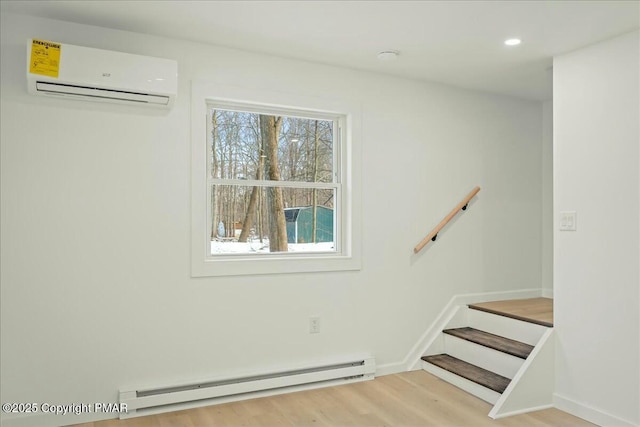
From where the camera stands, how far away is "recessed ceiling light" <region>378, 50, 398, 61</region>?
3.20 m

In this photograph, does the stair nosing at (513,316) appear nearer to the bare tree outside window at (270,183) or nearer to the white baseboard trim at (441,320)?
the white baseboard trim at (441,320)

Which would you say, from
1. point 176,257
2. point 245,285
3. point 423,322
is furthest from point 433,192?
point 176,257

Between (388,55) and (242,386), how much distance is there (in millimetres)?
2396

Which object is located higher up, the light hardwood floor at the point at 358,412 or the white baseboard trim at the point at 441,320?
the white baseboard trim at the point at 441,320

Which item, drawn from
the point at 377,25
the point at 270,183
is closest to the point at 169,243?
the point at 270,183

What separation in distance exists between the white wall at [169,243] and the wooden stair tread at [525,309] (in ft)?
0.92

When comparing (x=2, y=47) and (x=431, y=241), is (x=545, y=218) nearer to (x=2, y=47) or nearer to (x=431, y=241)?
(x=431, y=241)

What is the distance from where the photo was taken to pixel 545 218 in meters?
4.48

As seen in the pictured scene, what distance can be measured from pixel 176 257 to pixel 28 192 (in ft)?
2.91

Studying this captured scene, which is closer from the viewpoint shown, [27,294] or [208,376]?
[27,294]

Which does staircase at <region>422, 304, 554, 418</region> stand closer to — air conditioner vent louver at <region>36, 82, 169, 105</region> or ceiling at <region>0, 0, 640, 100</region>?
ceiling at <region>0, 0, 640, 100</region>

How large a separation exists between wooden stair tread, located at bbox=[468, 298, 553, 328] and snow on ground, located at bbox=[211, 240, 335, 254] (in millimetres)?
1369

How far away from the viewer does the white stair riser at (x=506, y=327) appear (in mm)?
3338

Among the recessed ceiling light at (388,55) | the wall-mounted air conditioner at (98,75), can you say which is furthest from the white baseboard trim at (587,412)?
the wall-mounted air conditioner at (98,75)
